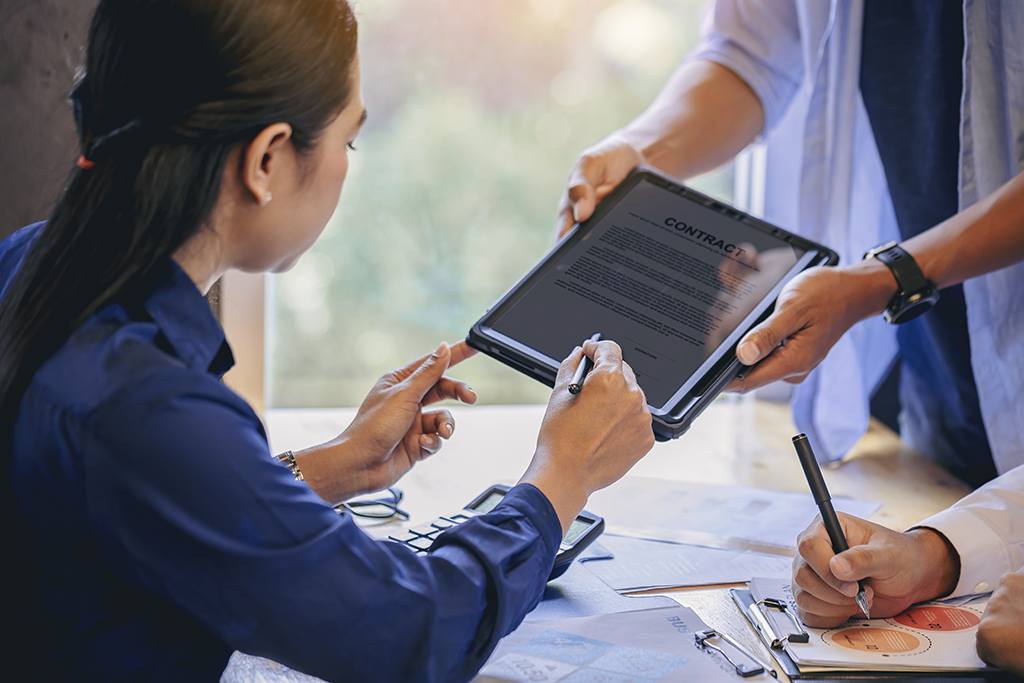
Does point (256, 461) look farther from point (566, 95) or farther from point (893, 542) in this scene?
point (566, 95)

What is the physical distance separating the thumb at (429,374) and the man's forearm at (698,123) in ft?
1.88

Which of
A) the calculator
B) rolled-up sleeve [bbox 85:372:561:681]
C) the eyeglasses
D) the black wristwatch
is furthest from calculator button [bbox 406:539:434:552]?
the black wristwatch

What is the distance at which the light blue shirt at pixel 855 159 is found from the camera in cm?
106

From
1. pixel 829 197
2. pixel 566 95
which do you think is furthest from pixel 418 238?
pixel 829 197

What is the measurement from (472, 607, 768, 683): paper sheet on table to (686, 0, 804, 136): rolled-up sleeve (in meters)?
0.98

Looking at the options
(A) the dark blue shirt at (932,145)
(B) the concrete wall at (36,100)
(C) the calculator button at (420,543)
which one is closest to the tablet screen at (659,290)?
(C) the calculator button at (420,543)

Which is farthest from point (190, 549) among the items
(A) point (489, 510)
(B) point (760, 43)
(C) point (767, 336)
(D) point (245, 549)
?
(B) point (760, 43)

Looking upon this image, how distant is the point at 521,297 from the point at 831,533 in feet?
1.39

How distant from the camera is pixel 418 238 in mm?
2021

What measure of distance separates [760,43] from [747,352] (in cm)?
74

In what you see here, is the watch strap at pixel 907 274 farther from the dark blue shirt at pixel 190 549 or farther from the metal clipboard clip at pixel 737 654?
the dark blue shirt at pixel 190 549

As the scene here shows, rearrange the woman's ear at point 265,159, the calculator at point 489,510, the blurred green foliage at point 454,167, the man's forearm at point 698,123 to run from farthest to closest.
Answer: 1. the blurred green foliage at point 454,167
2. the man's forearm at point 698,123
3. the calculator at point 489,510
4. the woman's ear at point 265,159

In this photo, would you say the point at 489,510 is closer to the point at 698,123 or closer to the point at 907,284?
the point at 907,284

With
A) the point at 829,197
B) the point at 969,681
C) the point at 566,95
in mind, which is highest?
the point at 566,95
